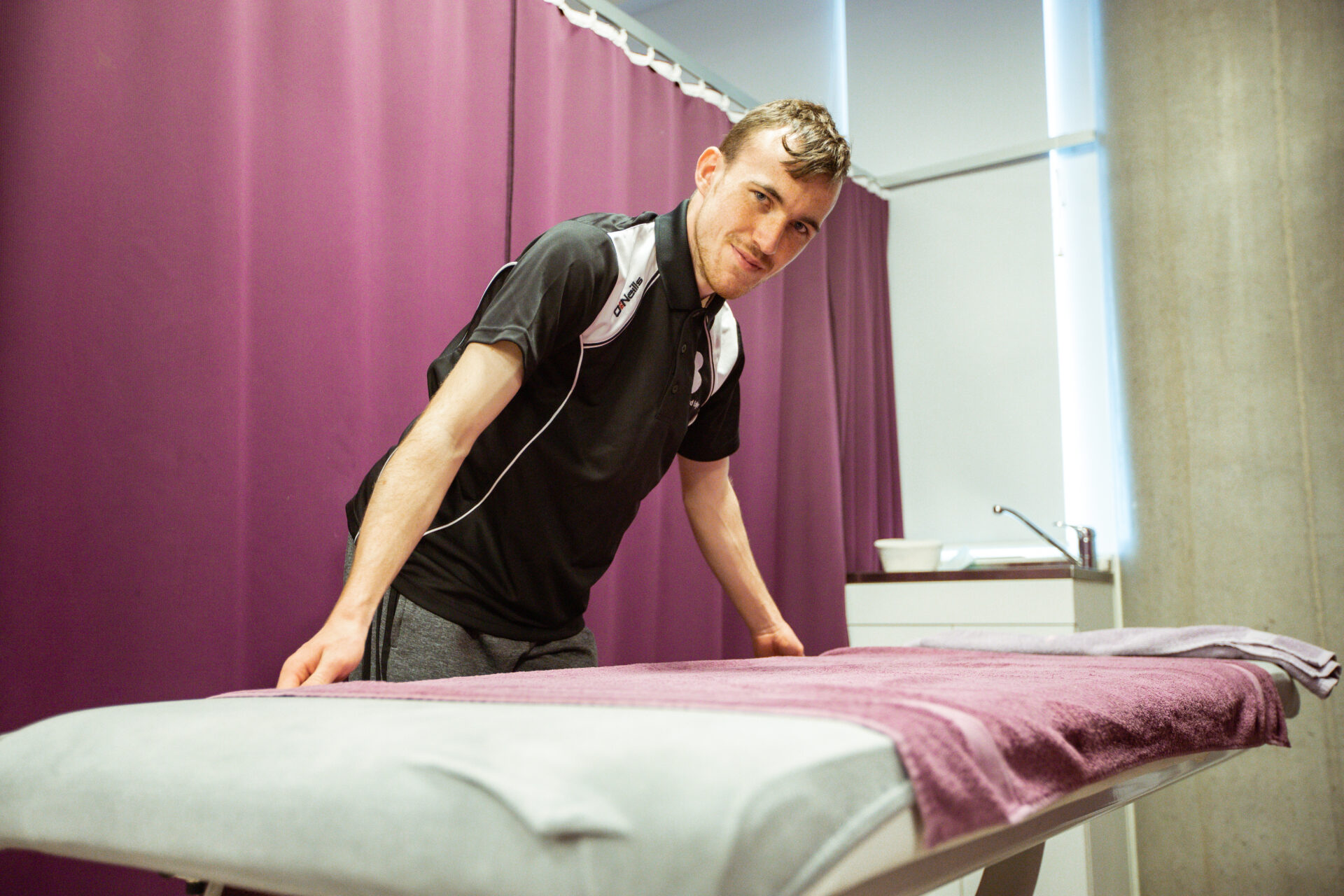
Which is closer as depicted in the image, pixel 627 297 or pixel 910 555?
pixel 627 297

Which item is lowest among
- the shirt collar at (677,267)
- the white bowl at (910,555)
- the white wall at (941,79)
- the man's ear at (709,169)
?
the white bowl at (910,555)

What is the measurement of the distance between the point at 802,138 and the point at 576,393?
44 cm

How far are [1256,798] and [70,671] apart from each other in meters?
2.52

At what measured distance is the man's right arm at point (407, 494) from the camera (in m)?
0.84

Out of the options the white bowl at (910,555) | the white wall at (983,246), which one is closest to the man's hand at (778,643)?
the white bowl at (910,555)

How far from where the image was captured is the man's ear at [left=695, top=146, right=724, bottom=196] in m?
1.37

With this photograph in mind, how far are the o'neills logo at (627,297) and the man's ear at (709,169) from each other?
18 cm

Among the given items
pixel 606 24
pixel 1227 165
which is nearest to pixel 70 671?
pixel 606 24

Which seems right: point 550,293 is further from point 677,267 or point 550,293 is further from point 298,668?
point 298,668

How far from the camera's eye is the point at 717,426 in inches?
60.6

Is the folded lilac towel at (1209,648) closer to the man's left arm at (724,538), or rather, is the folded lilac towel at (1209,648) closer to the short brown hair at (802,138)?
the man's left arm at (724,538)

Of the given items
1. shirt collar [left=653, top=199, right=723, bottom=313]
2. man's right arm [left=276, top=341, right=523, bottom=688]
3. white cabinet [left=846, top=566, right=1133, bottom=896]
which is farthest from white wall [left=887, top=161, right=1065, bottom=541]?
man's right arm [left=276, top=341, right=523, bottom=688]

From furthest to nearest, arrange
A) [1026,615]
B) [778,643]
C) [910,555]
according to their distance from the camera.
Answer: [910,555] → [1026,615] → [778,643]

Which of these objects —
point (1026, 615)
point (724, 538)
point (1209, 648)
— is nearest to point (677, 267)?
point (724, 538)
